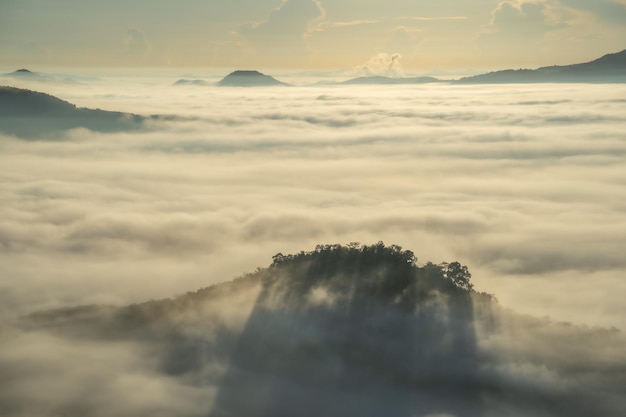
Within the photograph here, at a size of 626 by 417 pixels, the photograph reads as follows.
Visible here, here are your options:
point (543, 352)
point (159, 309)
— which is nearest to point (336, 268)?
point (159, 309)

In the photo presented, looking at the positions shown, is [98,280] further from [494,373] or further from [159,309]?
[494,373]

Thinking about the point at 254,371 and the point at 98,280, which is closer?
the point at 254,371

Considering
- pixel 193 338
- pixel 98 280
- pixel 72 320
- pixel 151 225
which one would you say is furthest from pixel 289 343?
pixel 151 225

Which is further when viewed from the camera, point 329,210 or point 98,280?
point 329,210

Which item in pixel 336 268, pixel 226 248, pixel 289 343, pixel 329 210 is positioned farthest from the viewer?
pixel 329 210

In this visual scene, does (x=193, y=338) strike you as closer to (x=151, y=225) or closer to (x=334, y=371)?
(x=334, y=371)

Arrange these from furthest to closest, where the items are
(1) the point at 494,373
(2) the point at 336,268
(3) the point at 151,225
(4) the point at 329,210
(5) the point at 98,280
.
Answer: (4) the point at 329,210, (3) the point at 151,225, (5) the point at 98,280, (2) the point at 336,268, (1) the point at 494,373
